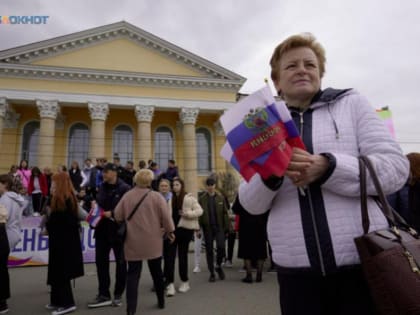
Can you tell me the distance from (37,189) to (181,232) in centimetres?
1006

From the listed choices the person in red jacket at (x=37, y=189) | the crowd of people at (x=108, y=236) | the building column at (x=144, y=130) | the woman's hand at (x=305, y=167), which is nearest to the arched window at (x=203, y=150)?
the building column at (x=144, y=130)

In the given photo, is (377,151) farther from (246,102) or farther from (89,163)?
(89,163)

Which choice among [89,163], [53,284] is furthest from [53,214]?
[89,163]

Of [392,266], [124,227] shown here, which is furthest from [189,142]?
[392,266]

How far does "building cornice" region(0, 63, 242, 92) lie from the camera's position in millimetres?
20000

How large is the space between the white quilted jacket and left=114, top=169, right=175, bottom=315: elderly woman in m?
3.35

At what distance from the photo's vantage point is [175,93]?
2302 cm

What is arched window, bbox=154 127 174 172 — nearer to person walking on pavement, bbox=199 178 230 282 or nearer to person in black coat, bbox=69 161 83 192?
person in black coat, bbox=69 161 83 192

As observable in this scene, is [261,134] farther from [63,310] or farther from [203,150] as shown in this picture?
[203,150]

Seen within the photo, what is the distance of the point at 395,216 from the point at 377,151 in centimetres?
30

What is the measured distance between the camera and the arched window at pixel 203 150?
2570 centimetres

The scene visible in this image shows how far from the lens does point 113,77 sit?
70.5 feet

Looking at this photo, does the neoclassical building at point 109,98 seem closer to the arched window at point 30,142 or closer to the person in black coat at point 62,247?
the arched window at point 30,142

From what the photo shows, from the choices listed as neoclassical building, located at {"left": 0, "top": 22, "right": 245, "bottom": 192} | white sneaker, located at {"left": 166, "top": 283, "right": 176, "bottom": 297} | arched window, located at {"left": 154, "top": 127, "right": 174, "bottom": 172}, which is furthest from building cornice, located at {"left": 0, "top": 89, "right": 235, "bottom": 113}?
white sneaker, located at {"left": 166, "top": 283, "right": 176, "bottom": 297}
